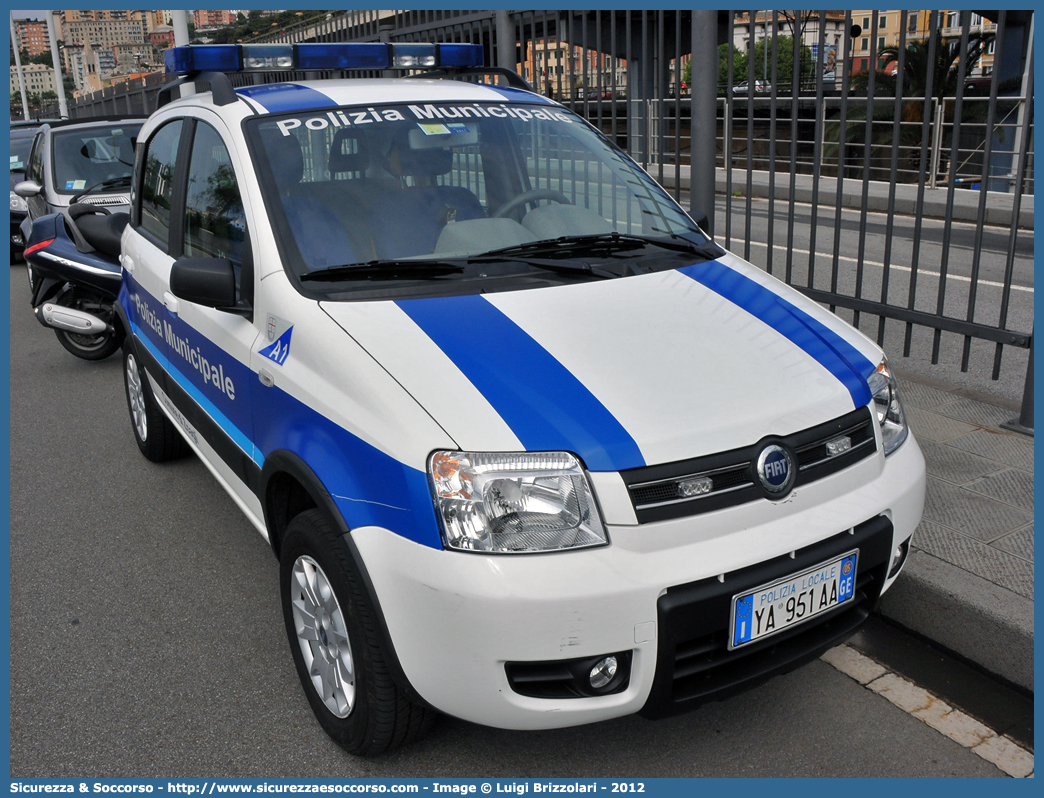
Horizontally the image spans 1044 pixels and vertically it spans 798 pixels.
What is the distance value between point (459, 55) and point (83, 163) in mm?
6342

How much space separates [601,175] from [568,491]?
6.40 ft

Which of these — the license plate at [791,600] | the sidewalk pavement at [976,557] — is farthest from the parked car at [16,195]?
the license plate at [791,600]

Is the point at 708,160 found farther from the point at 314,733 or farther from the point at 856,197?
the point at 856,197

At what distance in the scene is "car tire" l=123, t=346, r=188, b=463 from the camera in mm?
4762

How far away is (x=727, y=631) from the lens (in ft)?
7.52

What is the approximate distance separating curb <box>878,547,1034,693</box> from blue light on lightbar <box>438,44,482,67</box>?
3.06m

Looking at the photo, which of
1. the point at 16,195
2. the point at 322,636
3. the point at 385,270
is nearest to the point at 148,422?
the point at 385,270

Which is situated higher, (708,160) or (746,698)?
(708,160)

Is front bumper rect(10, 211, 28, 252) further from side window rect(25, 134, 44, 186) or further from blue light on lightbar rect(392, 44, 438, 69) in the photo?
blue light on lightbar rect(392, 44, 438, 69)

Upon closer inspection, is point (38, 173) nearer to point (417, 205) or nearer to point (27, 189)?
point (27, 189)

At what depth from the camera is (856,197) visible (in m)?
14.8

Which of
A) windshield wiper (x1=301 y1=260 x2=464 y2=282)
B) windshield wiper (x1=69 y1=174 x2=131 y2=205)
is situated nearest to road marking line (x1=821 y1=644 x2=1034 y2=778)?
windshield wiper (x1=301 y1=260 x2=464 y2=282)

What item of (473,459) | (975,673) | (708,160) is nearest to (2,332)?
(708,160)

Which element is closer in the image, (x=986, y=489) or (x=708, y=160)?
(x=986, y=489)
